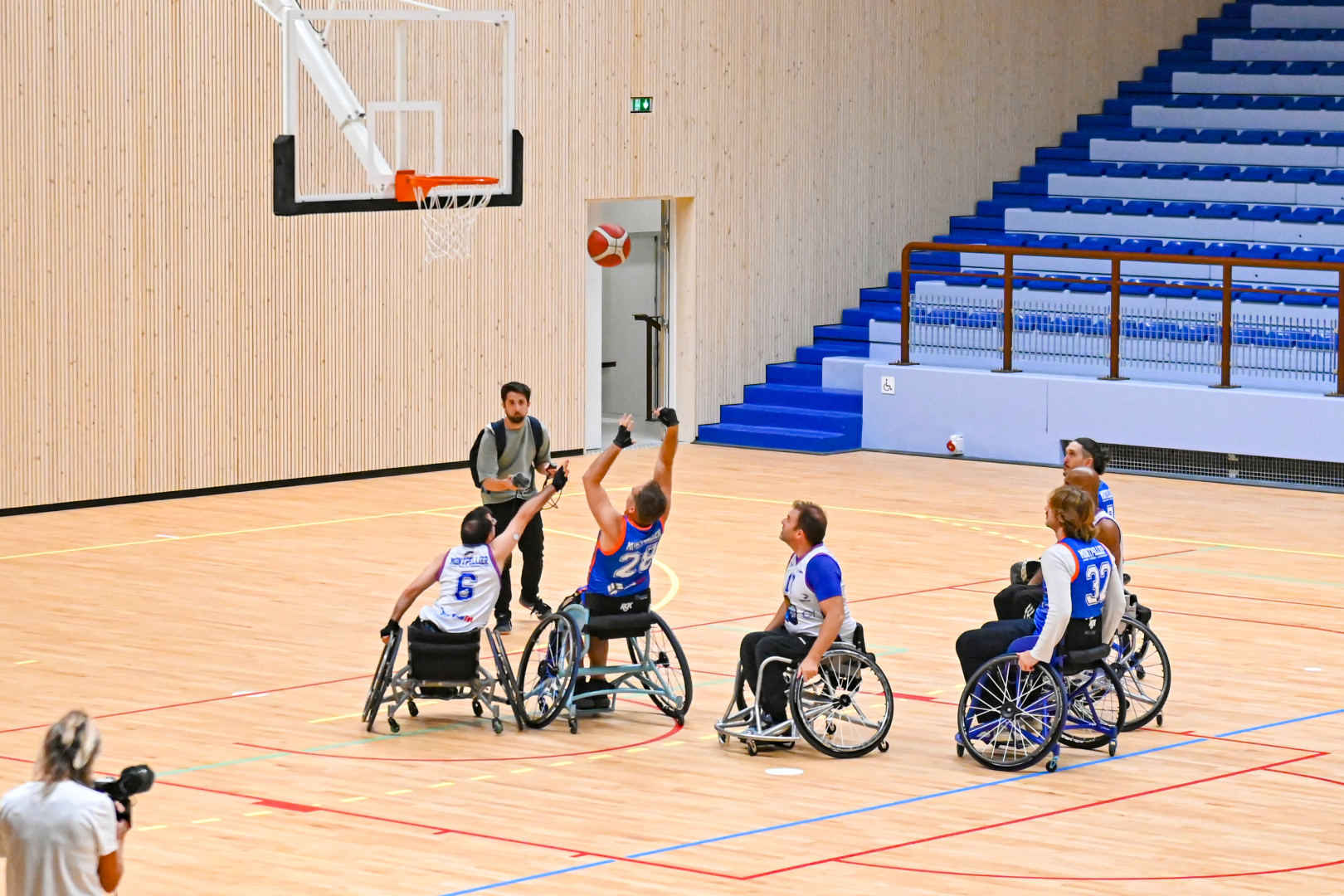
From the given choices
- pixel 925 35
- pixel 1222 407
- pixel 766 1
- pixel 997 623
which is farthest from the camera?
pixel 925 35

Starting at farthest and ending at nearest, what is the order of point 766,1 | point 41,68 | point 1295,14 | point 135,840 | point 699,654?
point 1295,14 → point 766,1 → point 41,68 → point 699,654 → point 135,840

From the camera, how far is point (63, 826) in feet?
18.0

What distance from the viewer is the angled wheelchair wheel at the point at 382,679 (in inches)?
402

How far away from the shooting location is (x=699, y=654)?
486 inches

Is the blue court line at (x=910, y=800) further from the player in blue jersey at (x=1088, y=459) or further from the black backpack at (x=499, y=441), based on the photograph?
the black backpack at (x=499, y=441)

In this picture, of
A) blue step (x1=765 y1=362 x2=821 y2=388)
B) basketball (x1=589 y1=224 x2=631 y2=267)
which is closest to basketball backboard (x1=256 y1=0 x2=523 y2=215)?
basketball (x1=589 y1=224 x2=631 y2=267)

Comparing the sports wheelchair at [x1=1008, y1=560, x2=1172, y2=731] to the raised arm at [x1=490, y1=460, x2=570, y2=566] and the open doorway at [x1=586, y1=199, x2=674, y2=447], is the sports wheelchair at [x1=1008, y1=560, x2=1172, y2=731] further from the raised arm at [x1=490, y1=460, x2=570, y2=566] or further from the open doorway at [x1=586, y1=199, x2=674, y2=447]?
the open doorway at [x1=586, y1=199, x2=674, y2=447]

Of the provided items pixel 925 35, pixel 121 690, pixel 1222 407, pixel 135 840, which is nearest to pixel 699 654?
pixel 121 690

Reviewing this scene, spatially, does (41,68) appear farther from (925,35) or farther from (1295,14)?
(1295,14)

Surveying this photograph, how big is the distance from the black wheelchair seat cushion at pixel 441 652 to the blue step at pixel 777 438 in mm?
12623

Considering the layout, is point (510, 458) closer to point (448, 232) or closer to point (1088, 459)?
point (1088, 459)

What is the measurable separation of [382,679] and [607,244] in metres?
6.59

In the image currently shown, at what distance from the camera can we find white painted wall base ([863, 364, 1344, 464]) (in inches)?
782

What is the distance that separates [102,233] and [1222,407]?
34.1 feet
